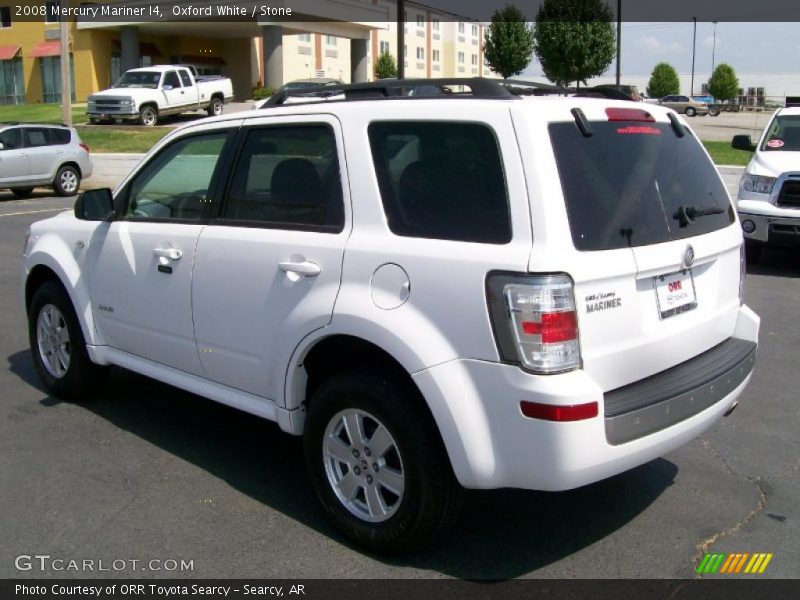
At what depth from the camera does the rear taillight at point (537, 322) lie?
3090mm

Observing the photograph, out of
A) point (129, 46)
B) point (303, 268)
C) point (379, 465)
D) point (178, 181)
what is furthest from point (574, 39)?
point (379, 465)

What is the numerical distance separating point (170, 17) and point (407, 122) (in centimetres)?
4562

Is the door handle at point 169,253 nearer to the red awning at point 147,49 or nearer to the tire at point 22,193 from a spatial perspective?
the tire at point 22,193

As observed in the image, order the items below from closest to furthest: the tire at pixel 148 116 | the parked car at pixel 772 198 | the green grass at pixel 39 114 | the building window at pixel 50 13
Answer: the parked car at pixel 772 198 → the tire at pixel 148 116 → the green grass at pixel 39 114 → the building window at pixel 50 13

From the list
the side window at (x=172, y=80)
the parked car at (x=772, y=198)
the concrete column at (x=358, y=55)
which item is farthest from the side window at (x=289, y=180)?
the concrete column at (x=358, y=55)

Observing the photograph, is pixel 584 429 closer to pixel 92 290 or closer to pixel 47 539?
pixel 47 539

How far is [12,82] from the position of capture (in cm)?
5497

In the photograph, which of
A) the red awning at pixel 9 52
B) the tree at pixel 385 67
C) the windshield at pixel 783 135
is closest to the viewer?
the windshield at pixel 783 135

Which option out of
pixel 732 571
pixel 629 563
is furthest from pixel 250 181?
pixel 732 571

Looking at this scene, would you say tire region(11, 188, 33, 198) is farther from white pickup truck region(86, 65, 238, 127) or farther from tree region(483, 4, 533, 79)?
tree region(483, 4, 533, 79)

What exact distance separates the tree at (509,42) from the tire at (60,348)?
52366 mm

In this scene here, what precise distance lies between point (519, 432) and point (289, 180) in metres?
1.74

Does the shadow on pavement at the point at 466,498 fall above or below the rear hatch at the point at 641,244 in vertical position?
below

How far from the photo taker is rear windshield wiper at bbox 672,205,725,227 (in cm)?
370
